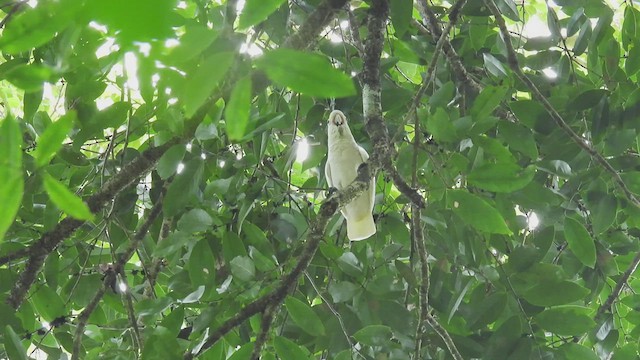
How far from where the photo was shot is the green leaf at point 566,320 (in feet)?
4.39

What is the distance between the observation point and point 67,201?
562 millimetres

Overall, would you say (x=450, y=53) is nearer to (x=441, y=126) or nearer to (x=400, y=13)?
(x=400, y=13)

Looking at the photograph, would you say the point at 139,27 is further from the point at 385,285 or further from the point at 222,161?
the point at 222,161

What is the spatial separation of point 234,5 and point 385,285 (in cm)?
67

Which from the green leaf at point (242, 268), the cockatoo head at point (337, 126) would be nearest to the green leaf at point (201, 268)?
the green leaf at point (242, 268)

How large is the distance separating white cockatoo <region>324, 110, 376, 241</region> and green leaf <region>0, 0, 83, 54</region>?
1068 mm

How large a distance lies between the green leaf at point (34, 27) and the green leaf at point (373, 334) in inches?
35.5

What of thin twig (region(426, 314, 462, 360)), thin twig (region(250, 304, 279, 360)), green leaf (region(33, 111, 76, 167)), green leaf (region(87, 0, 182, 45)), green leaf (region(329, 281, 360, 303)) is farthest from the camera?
green leaf (region(329, 281, 360, 303))

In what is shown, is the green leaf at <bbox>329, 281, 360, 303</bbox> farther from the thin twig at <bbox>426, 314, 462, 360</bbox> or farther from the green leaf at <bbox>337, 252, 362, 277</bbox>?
the thin twig at <bbox>426, 314, 462, 360</bbox>

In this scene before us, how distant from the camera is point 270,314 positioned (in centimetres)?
118

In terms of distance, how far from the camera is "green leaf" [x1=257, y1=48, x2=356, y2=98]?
1.57 ft

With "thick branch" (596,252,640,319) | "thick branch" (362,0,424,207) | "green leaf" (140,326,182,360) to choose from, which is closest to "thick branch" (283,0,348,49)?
"thick branch" (362,0,424,207)

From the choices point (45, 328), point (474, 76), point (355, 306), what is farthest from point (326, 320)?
point (474, 76)

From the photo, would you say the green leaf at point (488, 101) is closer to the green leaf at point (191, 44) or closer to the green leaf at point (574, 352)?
the green leaf at point (574, 352)
